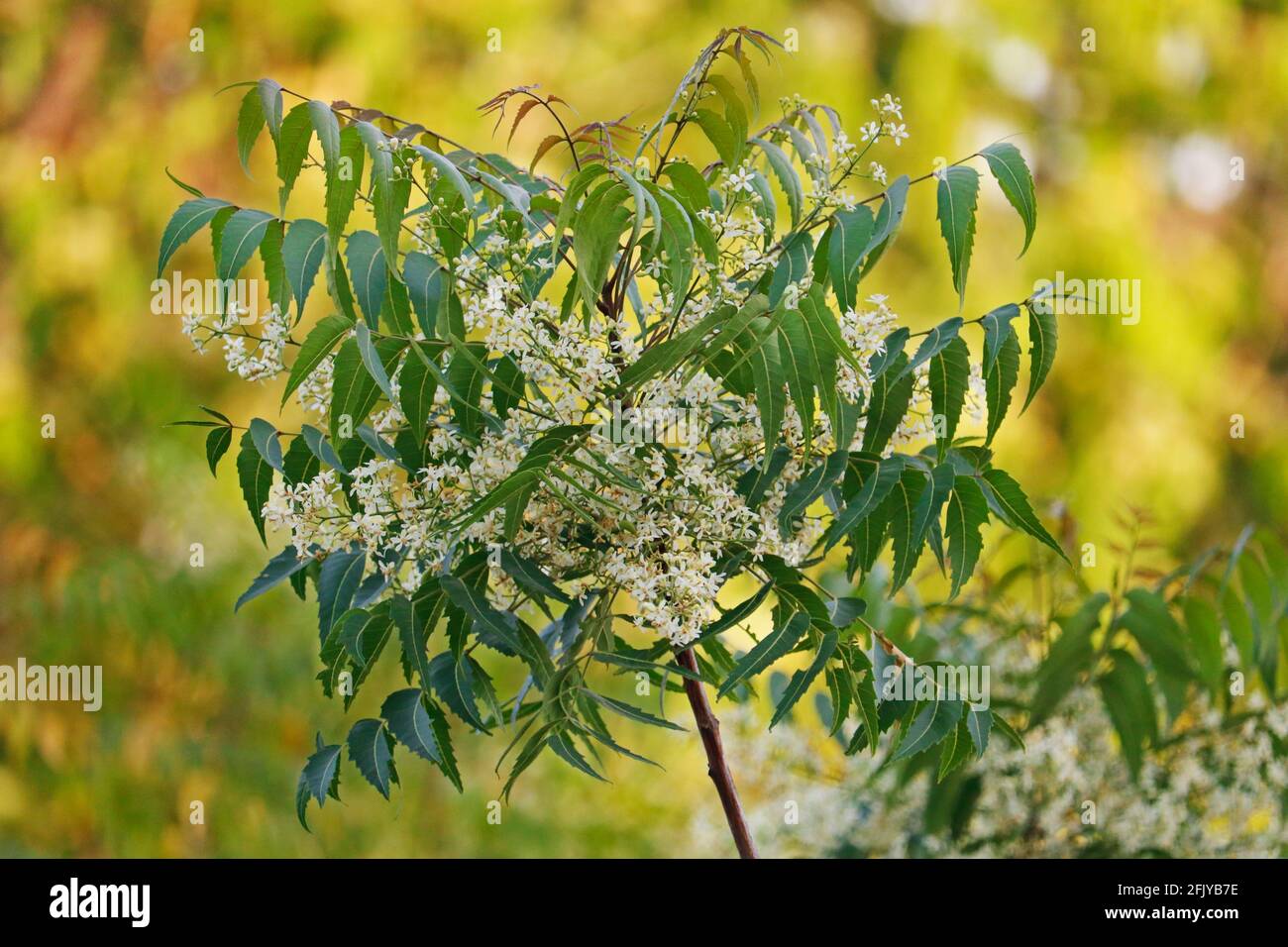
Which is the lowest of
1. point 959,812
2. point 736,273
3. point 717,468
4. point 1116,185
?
point 959,812

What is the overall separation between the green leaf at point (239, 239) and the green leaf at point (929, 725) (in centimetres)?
47

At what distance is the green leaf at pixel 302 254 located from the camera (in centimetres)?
68

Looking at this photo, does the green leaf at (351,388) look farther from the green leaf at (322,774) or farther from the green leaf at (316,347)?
the green leaf at (322,774)

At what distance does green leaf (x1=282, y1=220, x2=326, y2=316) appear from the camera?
2.23 ft

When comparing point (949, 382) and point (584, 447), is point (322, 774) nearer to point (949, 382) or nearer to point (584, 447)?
point (584, 447)

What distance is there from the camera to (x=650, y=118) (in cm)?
338

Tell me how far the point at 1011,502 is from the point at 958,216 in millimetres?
183

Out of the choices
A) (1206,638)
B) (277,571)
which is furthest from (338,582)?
(1206,638)

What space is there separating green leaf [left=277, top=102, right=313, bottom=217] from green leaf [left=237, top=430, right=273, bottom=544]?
0.17 m

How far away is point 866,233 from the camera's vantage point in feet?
2.34

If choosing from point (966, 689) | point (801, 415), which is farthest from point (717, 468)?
point (966, 689)
